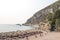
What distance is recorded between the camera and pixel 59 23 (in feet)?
155

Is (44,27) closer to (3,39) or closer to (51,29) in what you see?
(51,29)

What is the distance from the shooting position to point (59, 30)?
46.4 m

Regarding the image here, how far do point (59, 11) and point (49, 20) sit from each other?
4.38 m

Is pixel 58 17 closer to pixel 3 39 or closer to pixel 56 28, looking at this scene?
pixel 56 28

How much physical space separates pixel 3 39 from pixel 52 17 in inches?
1018

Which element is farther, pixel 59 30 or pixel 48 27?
pixel 48 27

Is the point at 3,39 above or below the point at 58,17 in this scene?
below

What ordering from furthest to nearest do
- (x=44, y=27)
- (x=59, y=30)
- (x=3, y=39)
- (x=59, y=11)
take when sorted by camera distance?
(x=44, y=27) → (x=59, y=11) → (x=59, y=30) → (x=3, y=39)

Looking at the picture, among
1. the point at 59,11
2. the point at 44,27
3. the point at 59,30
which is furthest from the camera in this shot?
the point at 44,27

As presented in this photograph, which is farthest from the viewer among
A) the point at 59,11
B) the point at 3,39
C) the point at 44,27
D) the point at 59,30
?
the point at 44,27

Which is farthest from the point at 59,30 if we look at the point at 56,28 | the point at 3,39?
the point at 3,39

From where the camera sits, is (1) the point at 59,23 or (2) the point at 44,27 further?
(2) the point at 44,27

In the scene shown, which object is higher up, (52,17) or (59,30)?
(52,17)

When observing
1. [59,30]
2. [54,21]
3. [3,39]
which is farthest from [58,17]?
[3,39]
